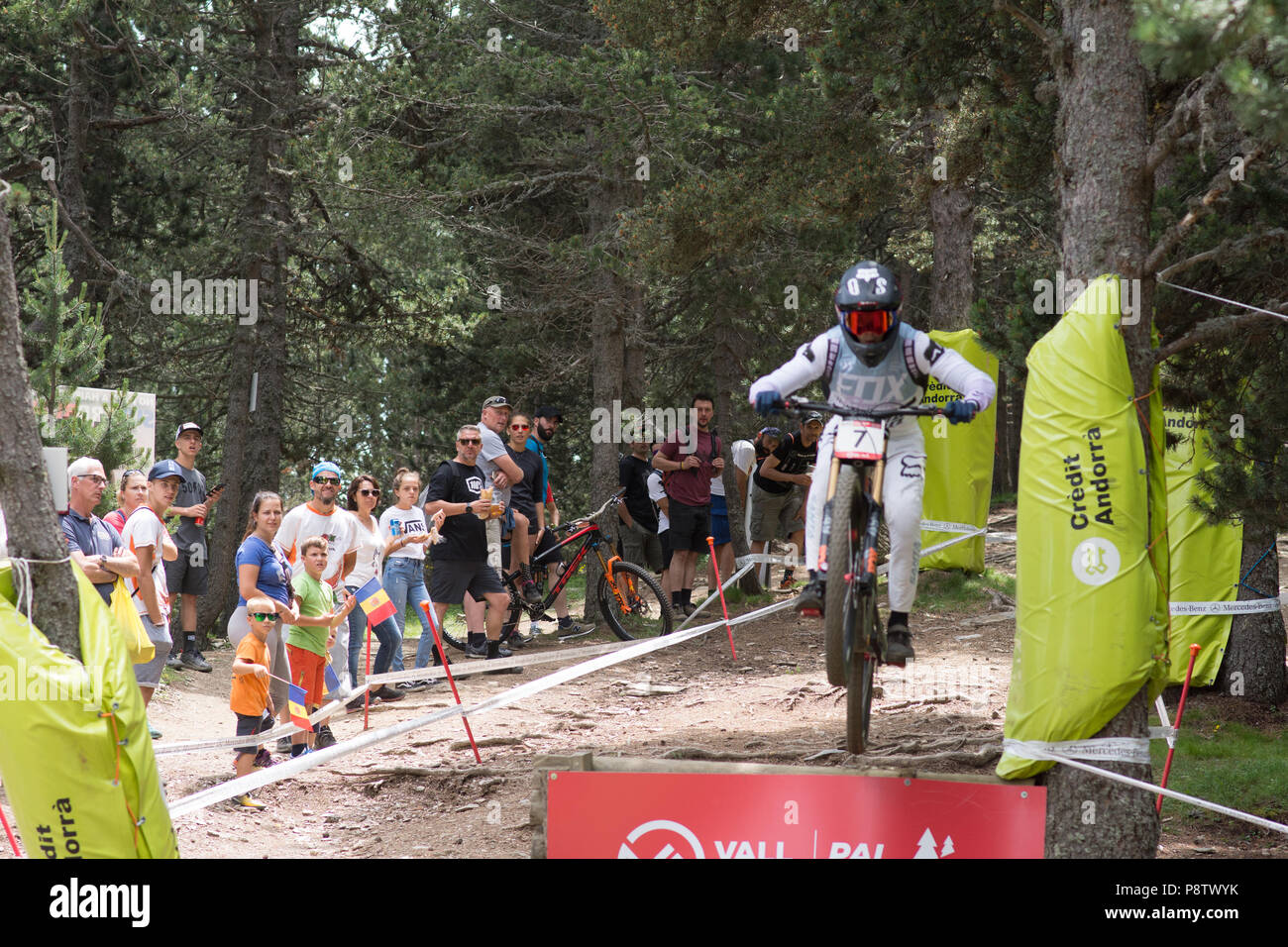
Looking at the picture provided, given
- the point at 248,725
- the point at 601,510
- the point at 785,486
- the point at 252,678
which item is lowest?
the point at 248,725

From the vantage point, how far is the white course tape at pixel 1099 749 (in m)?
5.12

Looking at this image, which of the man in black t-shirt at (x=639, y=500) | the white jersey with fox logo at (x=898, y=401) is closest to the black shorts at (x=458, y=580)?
the man in black t-shirt at (x=639, y=500)

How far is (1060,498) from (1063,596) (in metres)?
0.44

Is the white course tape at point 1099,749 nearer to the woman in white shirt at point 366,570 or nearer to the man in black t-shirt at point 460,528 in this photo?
the woman in white shirt at point 366,570

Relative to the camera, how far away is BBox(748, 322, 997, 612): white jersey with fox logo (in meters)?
5.07

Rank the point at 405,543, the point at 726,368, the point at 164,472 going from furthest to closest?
the point at 726,368 → the point at 405,543 → the point at 164,472

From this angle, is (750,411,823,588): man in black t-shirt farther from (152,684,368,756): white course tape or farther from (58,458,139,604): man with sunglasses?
(58,458,139,604): man with sunglasses

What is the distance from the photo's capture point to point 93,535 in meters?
7.12

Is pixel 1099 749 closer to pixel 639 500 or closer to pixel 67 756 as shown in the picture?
pixel 67 756

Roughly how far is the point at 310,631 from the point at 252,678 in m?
0.69

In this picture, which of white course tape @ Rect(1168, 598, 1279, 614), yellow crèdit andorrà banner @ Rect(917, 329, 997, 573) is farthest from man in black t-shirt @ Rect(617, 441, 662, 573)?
white course tape @ Rect(1168, 598, 1279, 614)

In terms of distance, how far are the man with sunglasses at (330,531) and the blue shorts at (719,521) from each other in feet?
15.6

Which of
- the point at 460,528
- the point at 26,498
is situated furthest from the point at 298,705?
the point at 460,528

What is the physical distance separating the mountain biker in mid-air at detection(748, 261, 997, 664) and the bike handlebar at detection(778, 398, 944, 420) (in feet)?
0.13
